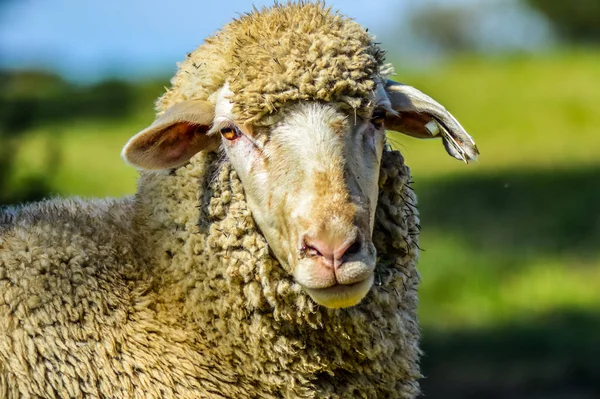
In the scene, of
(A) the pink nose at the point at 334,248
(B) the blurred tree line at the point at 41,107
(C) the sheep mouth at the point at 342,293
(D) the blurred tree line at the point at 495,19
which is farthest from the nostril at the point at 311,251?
(D) the blurred tree line at the point at 495,19

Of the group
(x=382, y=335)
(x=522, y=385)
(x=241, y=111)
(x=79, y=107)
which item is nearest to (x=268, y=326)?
(x=382, y=335)

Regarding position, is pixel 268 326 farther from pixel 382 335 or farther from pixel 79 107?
pixel 79 107

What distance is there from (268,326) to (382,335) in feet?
1.51

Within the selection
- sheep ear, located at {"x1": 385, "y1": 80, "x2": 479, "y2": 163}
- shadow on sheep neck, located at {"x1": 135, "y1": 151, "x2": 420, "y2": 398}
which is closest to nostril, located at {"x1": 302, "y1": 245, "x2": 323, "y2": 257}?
shadow on sheep neck, located at {"x1": 135, "y1": 151, "x2": 420, "y2": 398}

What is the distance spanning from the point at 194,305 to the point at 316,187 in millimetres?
753

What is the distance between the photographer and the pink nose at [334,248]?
10.4 feet

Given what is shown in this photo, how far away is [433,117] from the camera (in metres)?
3.87

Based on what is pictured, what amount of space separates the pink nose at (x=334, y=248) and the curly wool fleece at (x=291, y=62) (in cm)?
57

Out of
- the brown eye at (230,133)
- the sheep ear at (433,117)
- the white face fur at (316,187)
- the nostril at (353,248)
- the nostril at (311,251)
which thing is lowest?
the nostril at (311,251)

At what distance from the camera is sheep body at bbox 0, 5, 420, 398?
3.51 m

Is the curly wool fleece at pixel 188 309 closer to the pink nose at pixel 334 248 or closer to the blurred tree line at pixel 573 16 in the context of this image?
the pink nose at pixel 334 248

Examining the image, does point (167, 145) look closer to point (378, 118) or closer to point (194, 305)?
point (194, 305)

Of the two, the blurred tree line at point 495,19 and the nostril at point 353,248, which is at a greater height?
the blurred tree line at point 495,19

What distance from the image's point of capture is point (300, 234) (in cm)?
328
